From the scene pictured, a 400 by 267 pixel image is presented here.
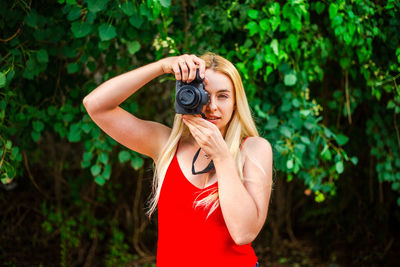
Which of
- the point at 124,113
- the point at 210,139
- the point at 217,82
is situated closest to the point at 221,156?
the point at 210,139

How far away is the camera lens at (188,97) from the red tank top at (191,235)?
0.28 metres

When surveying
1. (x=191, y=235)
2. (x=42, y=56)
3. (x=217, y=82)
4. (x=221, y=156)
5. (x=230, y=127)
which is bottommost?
(x=191, y=235)

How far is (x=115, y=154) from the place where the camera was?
3549 mm

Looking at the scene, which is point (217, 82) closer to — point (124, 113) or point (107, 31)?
point (124, 113)

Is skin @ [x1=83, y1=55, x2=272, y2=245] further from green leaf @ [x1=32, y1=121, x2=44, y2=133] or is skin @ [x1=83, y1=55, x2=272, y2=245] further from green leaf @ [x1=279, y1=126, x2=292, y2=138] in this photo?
green leaf @ [x1=32, y1=121, x2=44, y2=133]

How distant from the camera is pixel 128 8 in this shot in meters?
1.92

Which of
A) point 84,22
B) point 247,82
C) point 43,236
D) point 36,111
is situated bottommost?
point 43,236

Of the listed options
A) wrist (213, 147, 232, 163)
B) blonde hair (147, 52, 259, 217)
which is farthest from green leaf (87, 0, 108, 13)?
wrist (213, 147, 232, 163)

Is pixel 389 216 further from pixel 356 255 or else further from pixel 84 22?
pixel 84 22

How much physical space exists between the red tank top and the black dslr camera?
0.85ft

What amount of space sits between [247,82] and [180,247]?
116 cm

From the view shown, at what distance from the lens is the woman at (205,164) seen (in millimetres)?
1358

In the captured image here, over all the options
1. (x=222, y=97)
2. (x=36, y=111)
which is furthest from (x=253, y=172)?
(x=36, y=111)

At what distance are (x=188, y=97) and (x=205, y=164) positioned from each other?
0.30m
